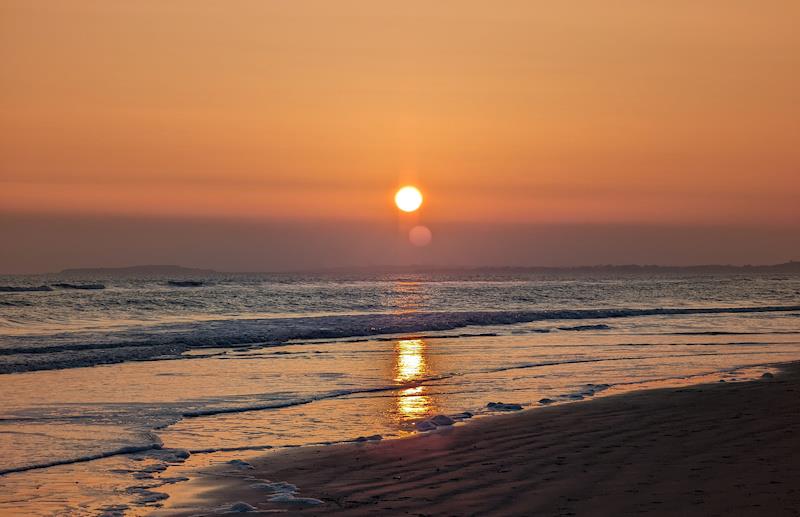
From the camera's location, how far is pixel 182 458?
1102 centimetres

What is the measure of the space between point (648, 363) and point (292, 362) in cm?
951

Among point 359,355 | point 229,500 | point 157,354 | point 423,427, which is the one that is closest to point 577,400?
point 423,427

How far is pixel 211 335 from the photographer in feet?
111

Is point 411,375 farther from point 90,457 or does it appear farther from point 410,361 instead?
point 90,457

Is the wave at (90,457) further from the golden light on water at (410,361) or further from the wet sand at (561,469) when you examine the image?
the golden light on water at (410,361)

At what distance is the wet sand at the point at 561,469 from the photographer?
8047mm

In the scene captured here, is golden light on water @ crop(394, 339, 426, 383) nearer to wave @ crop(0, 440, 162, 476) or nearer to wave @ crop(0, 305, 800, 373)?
wave @ crop(0, 305, 800, 373)

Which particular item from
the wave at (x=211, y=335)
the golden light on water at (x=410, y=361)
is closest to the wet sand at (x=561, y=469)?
the golden light on water at (x=410, y=361)

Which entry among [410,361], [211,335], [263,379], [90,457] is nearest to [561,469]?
[90,457]

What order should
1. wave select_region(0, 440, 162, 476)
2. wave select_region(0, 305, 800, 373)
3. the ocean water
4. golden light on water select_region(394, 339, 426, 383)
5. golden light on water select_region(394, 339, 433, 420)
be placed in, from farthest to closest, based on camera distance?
wave select_region(0, 305, 800, 373), golden light on water select_region(394, 339, 426, 383), golden light on water select_region(394, 339, 433, 420), the ocean water, wave select_region(0, 440, 162, 476)

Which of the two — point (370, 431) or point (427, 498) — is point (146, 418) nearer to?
point (370, 431)

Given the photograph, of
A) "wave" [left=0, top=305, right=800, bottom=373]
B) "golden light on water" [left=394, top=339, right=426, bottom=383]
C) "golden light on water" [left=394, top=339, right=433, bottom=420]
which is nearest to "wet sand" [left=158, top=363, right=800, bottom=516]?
"golden light on water" [left=394, top=339, right=433, bottom=420]

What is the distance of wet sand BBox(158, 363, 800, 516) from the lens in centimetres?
805

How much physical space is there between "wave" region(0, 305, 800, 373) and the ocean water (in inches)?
4.4
